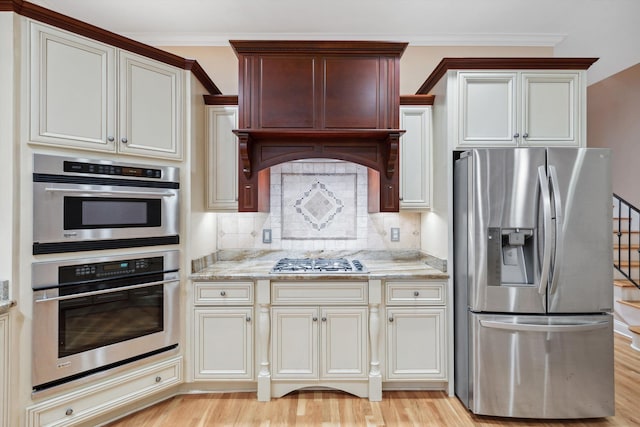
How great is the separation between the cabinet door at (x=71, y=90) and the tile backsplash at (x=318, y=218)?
48.8 inches

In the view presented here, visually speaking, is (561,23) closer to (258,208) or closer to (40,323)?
(258,208)

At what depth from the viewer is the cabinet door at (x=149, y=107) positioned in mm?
2094

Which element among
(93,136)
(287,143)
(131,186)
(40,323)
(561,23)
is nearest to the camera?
(40,323)

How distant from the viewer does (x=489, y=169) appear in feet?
7.00

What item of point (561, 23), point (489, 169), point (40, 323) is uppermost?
point (561, 23)

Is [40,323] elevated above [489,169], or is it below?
below

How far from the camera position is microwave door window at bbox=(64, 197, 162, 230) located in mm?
1910

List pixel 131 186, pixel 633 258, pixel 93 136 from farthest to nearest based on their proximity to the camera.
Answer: pixel 633 258 < pixel 131 186 < pixel 93 136

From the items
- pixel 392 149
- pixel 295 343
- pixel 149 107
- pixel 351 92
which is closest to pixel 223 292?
pixel 295 343

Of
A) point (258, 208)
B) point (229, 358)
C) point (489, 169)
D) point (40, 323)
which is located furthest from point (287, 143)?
point (40, 323)

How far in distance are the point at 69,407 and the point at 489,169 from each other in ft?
9.28

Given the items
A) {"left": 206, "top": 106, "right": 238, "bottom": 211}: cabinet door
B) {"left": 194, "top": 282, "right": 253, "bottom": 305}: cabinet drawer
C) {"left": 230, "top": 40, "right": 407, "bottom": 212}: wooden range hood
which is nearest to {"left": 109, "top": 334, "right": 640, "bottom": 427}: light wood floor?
{"left": 194, "top": 282, "right": 253, "bottom": 305}: cabinet drawer

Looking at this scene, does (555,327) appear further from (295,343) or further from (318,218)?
(318,218)

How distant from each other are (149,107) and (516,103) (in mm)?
2460
